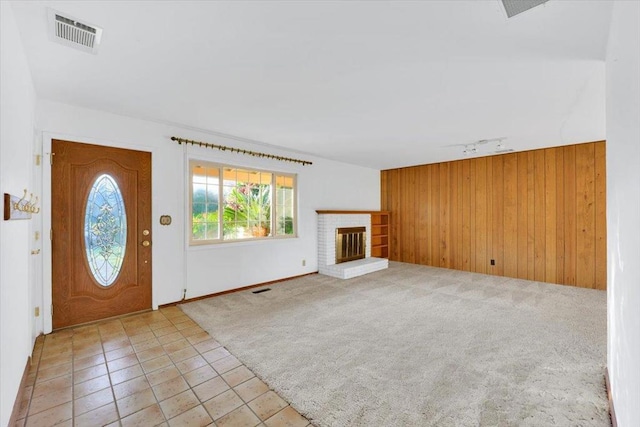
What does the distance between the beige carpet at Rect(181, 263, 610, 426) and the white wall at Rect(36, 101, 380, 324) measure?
0.38m

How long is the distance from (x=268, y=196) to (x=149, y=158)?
1.85 meters

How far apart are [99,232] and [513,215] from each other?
631 centimetres

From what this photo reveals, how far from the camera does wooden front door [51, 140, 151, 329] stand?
289 cm

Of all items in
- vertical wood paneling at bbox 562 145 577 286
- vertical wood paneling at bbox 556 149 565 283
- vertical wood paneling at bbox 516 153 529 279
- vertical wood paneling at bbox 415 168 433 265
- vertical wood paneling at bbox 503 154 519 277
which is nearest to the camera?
vertical wood paneling at bbox 562 145 577 286

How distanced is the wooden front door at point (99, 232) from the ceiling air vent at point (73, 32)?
1529 millimetres

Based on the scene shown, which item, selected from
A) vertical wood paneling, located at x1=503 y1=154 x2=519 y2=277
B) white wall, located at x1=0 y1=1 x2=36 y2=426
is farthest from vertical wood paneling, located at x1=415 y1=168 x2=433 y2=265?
white wall, located at x1=0 y1=1 x2=36 y2=426

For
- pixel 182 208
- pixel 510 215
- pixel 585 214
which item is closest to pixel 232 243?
pixel 182 208

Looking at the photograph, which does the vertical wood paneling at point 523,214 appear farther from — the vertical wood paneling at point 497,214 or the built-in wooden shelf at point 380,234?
the built-in wooden shelf at point 380,234

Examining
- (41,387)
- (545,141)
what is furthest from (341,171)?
(41,387)

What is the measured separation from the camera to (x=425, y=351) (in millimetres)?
2451

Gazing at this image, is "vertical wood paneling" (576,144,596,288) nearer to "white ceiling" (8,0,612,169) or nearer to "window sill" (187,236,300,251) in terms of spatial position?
"white ceiling" (8,0,612,169)

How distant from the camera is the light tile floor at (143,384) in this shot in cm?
170

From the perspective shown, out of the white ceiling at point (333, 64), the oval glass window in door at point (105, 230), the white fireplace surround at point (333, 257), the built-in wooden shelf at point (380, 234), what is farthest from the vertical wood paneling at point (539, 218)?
the oval glass window in door at point (105, 230)

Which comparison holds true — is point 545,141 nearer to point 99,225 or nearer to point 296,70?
point 296,70
